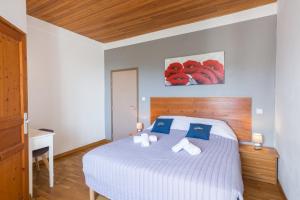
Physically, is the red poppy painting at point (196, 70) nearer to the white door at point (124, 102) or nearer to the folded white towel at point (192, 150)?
the white door at point (124, 102)

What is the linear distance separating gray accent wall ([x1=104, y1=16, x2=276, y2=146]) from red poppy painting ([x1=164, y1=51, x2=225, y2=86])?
0.09 meters

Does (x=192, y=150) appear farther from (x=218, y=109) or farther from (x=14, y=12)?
(x=14, y=12)

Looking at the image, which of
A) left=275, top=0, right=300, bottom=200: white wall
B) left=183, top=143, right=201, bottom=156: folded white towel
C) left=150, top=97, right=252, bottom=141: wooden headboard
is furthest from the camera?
left=150, top=97, right=252, bottom=141: wooden headboard

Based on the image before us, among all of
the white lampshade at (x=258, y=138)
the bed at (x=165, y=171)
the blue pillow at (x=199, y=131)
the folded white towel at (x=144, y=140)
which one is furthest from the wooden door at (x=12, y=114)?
the white lampshade at (x=258, y=138)

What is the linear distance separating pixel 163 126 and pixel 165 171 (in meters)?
1.62

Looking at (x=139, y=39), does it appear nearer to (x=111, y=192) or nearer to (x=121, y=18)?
(x=121, y=18)

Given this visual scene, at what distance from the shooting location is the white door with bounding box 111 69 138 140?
4199 mm

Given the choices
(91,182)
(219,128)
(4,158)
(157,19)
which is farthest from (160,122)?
(4,158)

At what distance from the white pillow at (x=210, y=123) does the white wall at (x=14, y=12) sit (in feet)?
8.86

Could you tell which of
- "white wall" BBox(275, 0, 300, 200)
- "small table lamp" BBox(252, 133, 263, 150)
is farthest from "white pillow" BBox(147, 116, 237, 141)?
"white wall" BBox(275, 0, 300, 200)

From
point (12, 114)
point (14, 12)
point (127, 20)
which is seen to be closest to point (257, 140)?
point (127, 20)

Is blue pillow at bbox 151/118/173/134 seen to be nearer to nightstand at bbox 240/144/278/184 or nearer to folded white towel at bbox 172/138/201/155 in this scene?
folded white towel at bbox 172/138/201/155

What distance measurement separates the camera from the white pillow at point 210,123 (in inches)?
109

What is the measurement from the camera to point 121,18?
3.13m
